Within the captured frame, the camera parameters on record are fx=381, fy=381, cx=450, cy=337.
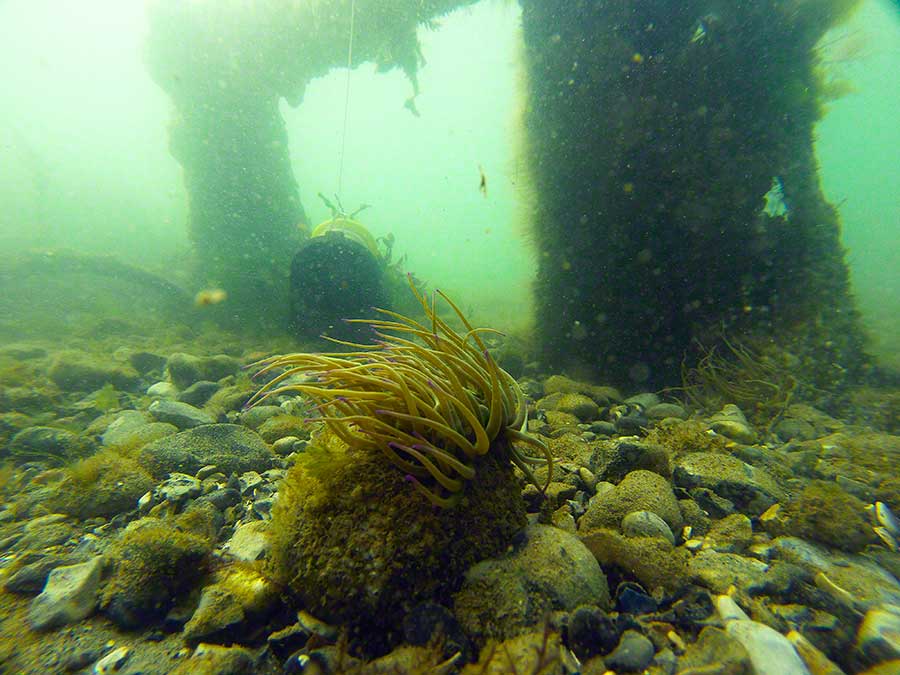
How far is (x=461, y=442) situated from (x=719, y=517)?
1.80m

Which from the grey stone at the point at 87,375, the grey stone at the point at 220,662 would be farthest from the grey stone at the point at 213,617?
the grey stone at the point at 87,375

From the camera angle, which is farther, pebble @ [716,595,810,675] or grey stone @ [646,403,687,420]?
grey stone @ [646,403,687,420]

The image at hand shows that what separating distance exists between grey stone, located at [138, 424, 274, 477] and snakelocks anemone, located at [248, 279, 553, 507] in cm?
131

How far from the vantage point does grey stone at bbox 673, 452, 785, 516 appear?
236 centimetres

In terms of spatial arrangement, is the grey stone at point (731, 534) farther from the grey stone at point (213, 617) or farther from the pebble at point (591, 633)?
the grey stone at point (213, 617)

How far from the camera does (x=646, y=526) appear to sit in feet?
6.74

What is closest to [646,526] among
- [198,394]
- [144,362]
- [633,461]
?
[633,461]

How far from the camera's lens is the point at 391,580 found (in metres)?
1.60

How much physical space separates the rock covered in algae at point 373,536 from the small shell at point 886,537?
6.51 ft

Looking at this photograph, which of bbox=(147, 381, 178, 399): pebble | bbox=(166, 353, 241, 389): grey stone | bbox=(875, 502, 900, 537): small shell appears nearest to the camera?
bbox=(875, 502, 900, 537): small shell

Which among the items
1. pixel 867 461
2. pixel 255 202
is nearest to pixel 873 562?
pixel 867 461

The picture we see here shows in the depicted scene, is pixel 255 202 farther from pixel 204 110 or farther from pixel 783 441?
pixel 783 441

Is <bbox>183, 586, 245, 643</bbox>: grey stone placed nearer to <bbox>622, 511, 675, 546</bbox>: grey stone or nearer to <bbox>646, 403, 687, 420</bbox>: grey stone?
<bbox>622, 511, 675, 546</bbox>: grey stone

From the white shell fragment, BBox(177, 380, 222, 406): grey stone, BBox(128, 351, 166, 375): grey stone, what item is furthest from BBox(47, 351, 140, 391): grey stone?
the white shell fragment
